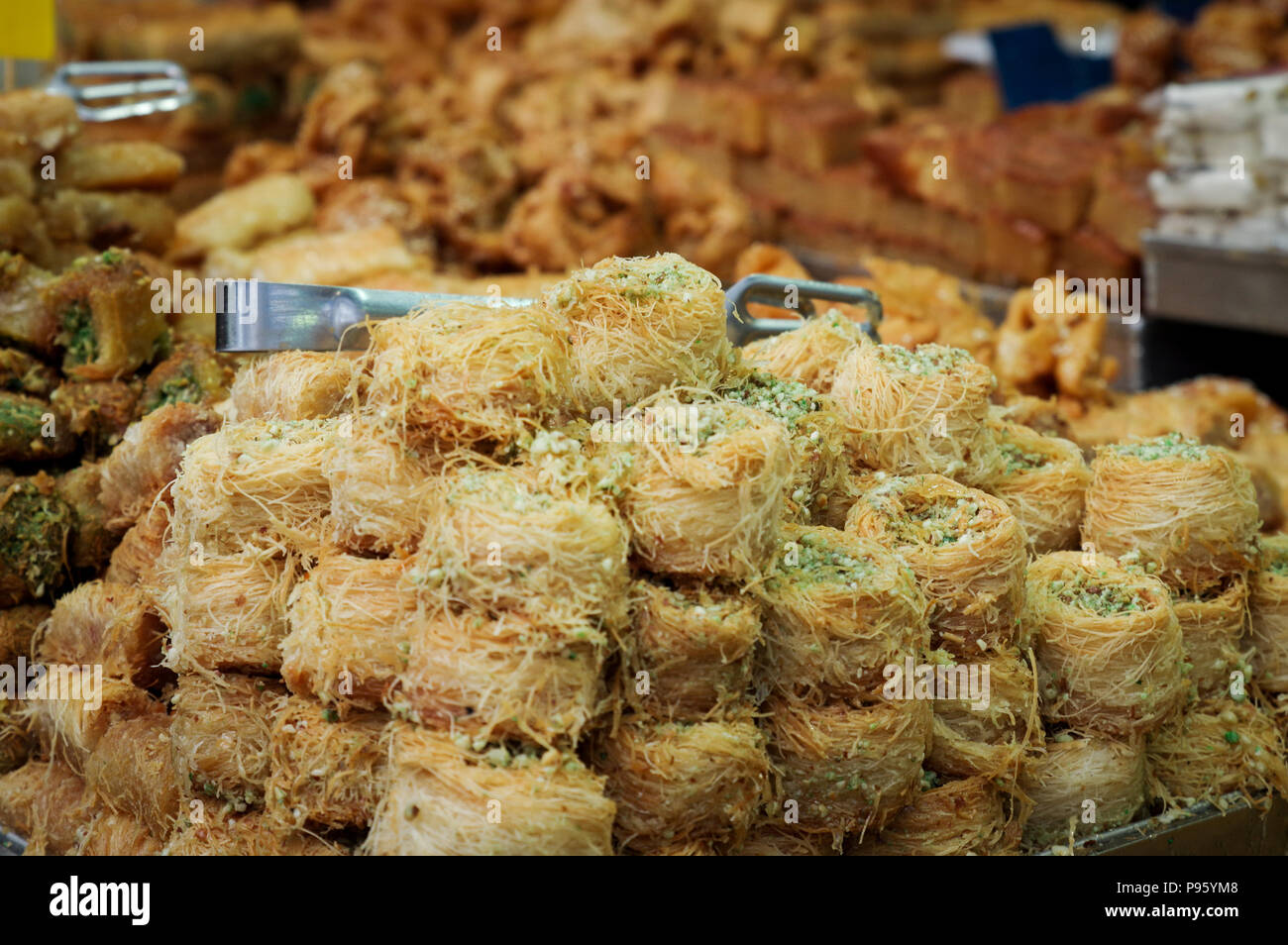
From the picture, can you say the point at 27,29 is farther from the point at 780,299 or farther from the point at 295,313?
the point at 780,299

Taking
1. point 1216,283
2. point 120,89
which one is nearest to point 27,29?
point 120,89

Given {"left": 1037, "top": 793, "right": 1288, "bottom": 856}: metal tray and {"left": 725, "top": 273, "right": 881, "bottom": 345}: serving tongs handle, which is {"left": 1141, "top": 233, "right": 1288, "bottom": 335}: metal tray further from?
{"left": 1037, "top": 793, "right": 1288, "bottom": 856}: metal tray

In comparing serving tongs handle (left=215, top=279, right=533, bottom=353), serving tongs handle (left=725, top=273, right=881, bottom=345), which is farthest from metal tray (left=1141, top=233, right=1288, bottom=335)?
serving tongs handle (left=215, top=279, right=533, bottom=353)

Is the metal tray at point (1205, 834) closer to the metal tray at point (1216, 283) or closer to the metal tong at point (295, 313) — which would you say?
the metal tong at point (295, 313)

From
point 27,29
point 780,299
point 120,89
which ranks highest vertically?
point 27,29

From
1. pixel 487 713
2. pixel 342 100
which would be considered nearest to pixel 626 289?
pixel 487 713
